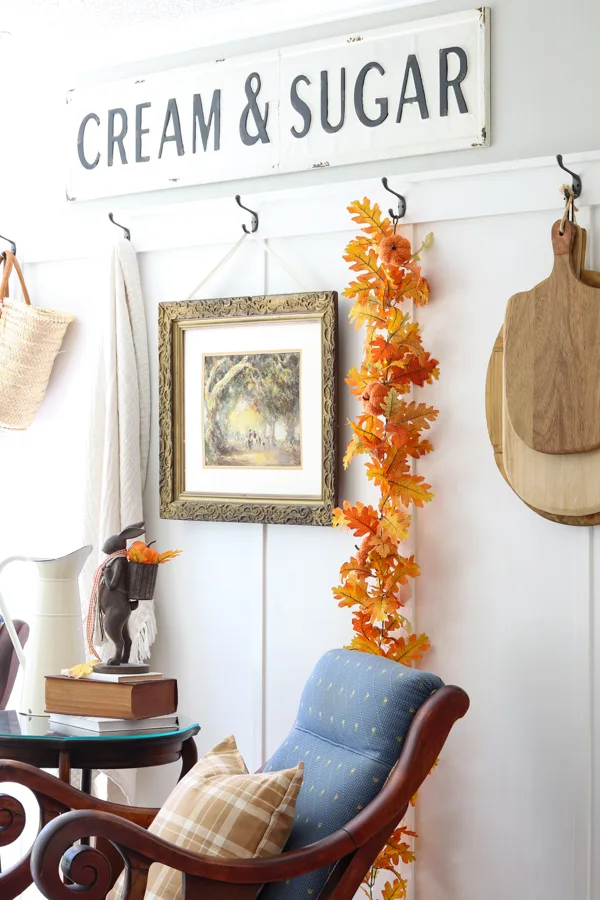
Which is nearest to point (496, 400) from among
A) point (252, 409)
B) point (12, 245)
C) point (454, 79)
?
point (252, 409)

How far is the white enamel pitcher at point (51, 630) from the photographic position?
88.0 inches

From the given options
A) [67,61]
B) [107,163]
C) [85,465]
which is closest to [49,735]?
[85,465]

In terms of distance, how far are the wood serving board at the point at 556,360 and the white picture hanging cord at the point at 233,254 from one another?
606mm

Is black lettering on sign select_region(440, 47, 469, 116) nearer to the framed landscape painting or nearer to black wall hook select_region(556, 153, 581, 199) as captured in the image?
black wall hook select_region(556, 153, 581, 199)

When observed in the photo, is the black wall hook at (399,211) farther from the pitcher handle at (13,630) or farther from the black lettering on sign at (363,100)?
the pitcher handle at (13,630)

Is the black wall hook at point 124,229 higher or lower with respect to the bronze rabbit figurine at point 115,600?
higher

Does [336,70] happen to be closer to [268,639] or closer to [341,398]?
[341,398]

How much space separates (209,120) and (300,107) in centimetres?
27

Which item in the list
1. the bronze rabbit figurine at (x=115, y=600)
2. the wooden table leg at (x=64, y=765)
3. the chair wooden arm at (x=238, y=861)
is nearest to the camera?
the chair wooden arm at (x=238, y=861)

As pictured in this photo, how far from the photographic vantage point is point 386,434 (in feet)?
7.62

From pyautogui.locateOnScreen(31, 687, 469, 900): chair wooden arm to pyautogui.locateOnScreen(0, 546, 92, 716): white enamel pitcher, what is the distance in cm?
68

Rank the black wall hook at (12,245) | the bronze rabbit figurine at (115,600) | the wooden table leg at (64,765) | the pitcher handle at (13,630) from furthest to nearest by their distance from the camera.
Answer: the black wall hook at (12,245) → the pitcher handle at (13,630) → the bronze rabbit figurine at (115,600) → the wooden table leg at (64,765)

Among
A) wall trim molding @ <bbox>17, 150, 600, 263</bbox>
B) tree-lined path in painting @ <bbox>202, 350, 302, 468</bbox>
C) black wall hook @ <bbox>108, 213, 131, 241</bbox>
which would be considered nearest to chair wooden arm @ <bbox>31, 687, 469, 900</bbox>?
tree-lined path in painting @ <bbox>202, 350, 302, 468</bbox>

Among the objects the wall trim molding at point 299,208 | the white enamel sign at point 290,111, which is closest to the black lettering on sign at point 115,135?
the white enamel sign at point 290,111
